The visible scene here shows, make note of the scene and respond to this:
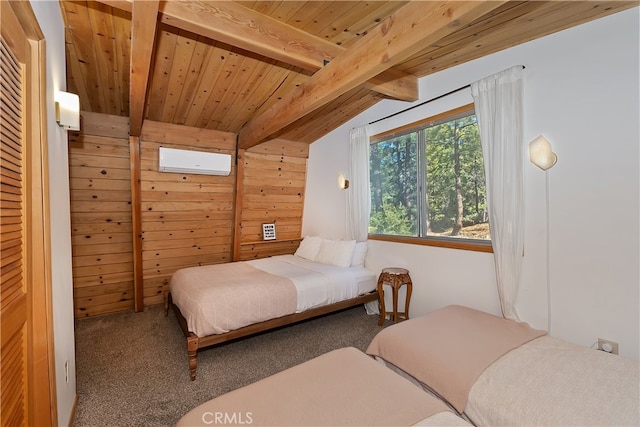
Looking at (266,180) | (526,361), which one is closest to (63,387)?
(526,361)

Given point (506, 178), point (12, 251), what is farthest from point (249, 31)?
point (506, 178)

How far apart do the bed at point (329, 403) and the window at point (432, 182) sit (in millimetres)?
1756

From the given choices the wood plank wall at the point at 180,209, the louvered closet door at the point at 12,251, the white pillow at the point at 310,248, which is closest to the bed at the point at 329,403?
the louvered closet door at the point at 12,251

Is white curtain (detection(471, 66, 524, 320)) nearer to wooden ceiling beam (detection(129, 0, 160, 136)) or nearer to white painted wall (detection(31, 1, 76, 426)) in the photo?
wooden ceiling beam (detection(129, 0, 160, 136))

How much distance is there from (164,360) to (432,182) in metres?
3.01

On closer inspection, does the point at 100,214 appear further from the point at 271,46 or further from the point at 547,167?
the point at 547,167

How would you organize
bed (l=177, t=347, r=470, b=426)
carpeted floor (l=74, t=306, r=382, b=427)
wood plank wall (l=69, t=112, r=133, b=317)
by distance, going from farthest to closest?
wood plank wall (l=69, t=112, r=133, b=317) < carpeted floor (l=74, t=306, r=382, b=427) < bed (l=177, t=347, r=470, b=426)

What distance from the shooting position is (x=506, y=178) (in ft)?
7.43

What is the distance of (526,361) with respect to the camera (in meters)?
1.54

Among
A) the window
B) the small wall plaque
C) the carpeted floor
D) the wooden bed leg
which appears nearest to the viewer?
the carpeted floor

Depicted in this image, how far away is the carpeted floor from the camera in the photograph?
6.29 feet

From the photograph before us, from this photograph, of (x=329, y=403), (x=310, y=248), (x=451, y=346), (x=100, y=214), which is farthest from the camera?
(x=310, y=248)

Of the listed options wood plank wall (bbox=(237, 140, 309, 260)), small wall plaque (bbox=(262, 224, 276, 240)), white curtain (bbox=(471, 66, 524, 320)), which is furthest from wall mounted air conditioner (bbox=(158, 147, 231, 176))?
white curtain (bbox=(471, 66, 524, 320))

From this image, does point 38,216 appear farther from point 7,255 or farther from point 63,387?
point 63,387
